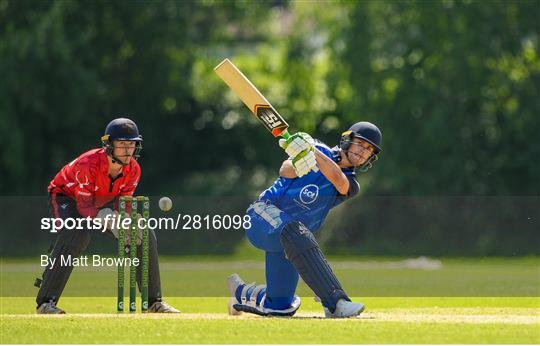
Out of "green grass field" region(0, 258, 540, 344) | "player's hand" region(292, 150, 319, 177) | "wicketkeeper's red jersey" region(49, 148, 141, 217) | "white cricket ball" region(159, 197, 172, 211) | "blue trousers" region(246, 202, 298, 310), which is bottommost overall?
"green grass field" region(0, 258, 540, 344)

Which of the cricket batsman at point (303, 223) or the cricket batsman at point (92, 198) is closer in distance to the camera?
the cricket batsman at point (303, 223)

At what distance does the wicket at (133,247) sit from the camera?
9.96m

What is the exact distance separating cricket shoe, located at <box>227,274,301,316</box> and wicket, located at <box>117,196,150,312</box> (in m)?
0.68

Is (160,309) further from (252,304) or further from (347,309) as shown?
(347,309)

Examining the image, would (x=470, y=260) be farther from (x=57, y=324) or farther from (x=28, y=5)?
(x=28, y=5)

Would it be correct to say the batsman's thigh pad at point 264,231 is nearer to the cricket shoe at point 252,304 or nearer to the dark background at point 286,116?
the cricket shoe at point 252,304

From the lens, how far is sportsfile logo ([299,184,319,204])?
9.59 meters

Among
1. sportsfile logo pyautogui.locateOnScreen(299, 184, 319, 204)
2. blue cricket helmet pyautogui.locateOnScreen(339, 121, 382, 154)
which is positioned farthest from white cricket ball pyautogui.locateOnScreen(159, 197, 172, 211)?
blue cricket helmet pyautogui.locateOnScreen(339, 121, 382, 154)

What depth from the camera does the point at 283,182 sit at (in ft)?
32.0

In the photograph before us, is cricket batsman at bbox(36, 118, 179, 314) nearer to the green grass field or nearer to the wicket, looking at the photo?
the wicket

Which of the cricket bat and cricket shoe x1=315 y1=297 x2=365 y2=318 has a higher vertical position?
the cricket bat

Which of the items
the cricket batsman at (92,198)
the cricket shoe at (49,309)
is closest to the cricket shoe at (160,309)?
the cricket batsman at (92,198)

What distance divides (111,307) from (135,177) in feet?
4.69

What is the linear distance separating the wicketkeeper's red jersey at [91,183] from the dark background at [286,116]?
12.5 meters
